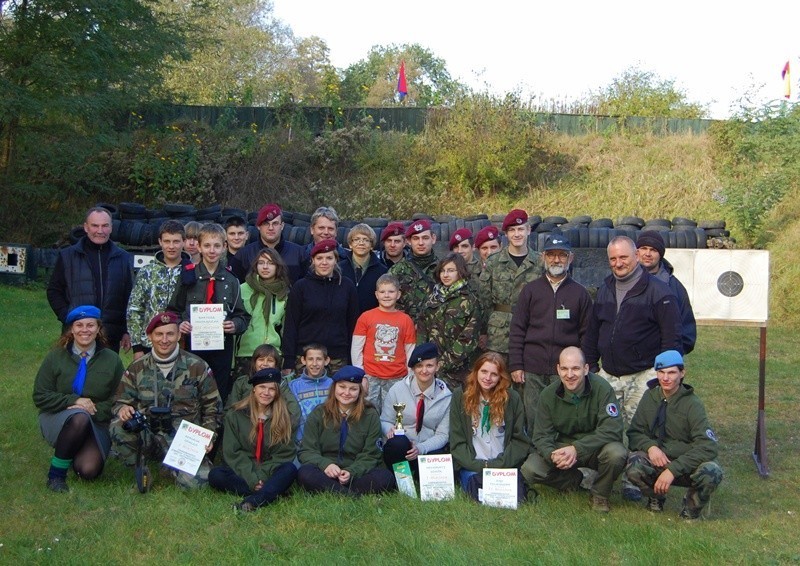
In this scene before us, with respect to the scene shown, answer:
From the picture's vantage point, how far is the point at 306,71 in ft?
174

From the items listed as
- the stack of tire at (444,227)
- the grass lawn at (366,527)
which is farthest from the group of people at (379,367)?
the stack of tire at (444,227)

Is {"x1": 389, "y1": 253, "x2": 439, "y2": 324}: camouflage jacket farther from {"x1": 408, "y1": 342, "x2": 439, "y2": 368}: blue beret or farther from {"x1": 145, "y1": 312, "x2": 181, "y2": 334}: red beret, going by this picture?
{"x1": 145, "y1": 312, "x2": 181, "y2": 334}: red beret

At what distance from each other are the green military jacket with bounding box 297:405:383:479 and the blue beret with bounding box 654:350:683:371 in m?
2.19

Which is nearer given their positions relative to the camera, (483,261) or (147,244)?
(483,261)

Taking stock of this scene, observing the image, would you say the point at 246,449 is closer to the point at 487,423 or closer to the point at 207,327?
the point at 207,327

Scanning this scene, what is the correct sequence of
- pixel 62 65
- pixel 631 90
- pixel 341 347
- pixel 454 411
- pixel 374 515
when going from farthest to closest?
pixel 631 90 < pixel 62 65 < pixel 341 347 < pixel 454 411 < pixel 374 515

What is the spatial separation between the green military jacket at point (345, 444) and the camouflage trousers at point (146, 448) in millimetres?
766

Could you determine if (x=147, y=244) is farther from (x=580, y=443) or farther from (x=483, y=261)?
(x=580, y=443)

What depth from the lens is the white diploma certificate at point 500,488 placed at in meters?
6.50

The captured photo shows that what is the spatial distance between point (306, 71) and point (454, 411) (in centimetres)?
4819

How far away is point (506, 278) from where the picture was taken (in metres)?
7.75

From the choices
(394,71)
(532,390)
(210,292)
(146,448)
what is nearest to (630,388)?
(532,390)

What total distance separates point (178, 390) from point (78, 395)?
845 millimetres

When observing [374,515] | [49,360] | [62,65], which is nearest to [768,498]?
[374,515]
